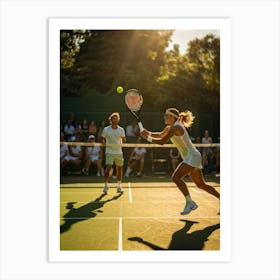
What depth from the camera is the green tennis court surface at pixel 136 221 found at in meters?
5.47

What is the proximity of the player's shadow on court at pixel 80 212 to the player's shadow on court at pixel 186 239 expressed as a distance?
3.42 ft

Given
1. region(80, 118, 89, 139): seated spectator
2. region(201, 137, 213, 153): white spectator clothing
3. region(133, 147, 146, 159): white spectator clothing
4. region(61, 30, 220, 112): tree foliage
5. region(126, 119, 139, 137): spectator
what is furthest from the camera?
region(61, 30, 220, 112): tree foliage

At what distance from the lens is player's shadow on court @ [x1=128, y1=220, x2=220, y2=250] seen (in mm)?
5375

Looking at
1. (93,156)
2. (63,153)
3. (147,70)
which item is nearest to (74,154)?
(63,153)

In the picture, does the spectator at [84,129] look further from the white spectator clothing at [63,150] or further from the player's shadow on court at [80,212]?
the player's shadow on court at [80,212]

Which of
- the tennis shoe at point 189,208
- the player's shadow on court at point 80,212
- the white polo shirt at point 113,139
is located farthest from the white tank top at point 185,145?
the white polo shirt at point 113,139

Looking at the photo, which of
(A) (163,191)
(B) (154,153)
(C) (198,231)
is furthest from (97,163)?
(C) (198,231)

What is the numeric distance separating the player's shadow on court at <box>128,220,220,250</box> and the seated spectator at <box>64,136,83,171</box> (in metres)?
6.38

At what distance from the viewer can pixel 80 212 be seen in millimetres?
7004

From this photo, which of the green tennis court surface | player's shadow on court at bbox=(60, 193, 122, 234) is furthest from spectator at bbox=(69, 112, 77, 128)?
player's shadow on court at bbox=(60, 193, 122, 234)

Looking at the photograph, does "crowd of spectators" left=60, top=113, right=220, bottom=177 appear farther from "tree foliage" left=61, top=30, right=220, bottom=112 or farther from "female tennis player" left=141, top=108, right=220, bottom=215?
"female tennis player" left=141, top=108, right=220, bottom=215
